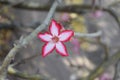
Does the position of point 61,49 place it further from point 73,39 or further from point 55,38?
point 73,39

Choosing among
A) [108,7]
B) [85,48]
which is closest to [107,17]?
[85,48]

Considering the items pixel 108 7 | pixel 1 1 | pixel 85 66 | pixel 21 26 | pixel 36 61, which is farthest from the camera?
pixel 85 66

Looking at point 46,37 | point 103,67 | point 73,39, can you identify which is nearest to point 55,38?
point 46,37

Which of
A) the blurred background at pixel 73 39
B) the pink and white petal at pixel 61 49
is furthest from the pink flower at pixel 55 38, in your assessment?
the blurred background at pixel 73 39

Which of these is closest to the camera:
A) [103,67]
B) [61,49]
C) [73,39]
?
[61,49]

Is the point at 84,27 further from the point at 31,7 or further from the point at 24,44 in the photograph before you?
the point at 24,44

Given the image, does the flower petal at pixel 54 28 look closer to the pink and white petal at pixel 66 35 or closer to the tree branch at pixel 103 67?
the pink and white petal at pixel 66 35

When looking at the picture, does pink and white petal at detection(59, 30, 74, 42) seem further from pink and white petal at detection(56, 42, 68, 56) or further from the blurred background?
the blurred background
